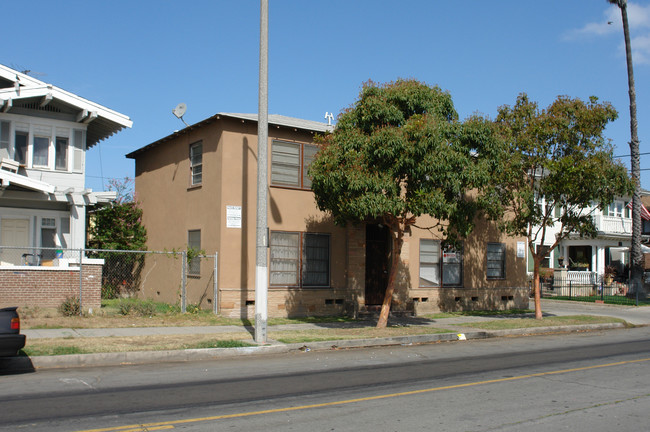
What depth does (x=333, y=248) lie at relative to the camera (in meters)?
19.0

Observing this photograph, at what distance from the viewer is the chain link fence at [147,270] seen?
17.1m

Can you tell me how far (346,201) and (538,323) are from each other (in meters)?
7.94

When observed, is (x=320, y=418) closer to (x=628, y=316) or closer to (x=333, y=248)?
(x=333, y=248)

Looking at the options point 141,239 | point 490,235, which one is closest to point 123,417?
point 141,239

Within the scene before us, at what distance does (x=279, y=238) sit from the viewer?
18141 millimetres

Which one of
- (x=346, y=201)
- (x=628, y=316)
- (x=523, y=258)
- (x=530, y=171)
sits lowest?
(x=628, y=316)

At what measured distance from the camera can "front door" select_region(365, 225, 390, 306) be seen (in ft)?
64.9

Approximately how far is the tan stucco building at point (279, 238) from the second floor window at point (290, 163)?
3 cm

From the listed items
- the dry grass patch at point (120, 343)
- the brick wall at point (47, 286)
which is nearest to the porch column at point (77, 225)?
the brick wall at point (47, 286)

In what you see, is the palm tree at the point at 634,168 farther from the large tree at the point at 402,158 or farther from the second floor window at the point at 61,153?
the second floor window at the point at 61,153

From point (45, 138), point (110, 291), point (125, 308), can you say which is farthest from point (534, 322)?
point (45, 138)

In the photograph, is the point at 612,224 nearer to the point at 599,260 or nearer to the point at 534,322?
the point at 599,260

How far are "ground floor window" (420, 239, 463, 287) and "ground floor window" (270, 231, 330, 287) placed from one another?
12.8ft

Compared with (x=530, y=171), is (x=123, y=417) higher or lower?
lower
